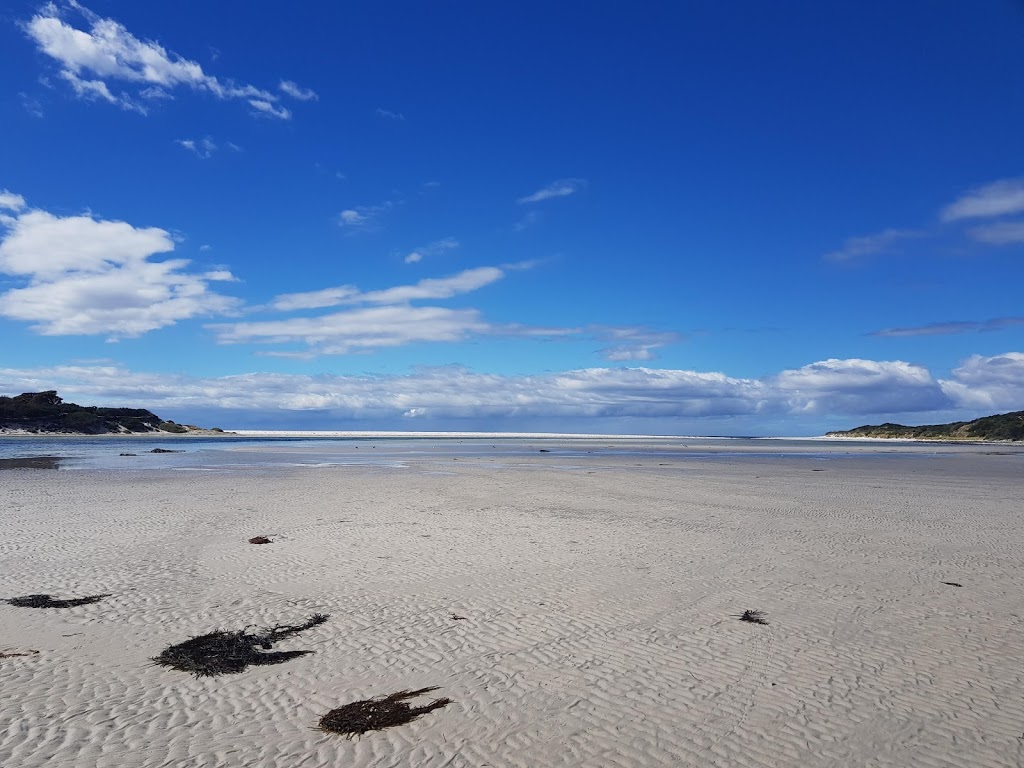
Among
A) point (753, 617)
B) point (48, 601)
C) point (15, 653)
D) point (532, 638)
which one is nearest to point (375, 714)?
point (532, 638)

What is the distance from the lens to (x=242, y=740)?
17.5ft

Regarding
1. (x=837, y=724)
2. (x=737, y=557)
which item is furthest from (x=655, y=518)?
(x=837, y=724)

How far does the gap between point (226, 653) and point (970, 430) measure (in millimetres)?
152492

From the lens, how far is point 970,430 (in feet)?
420

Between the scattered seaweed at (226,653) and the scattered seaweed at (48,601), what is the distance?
2.69 metres

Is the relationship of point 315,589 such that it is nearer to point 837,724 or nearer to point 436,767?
point 436,767

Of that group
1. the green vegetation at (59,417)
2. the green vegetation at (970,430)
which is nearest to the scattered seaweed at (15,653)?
the green vegetation at (59,417)

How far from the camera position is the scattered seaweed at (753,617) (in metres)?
8.45

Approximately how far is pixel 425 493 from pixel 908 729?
18.9 metres

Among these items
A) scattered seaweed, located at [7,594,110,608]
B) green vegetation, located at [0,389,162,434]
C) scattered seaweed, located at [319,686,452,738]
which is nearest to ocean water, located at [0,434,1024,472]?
scattered seaweed, located at [7,594,110,608]

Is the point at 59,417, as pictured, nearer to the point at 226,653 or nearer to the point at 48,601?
the point at 48,601

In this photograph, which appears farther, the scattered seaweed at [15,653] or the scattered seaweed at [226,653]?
the scattered seaweed at [15,653]

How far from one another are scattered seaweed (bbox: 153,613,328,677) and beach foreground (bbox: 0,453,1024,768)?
6.9 inches

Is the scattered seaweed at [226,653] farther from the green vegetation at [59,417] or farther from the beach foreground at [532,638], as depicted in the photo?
the green vegetation at [59,417]
